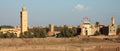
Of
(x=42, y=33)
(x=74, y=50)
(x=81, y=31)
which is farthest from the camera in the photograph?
(x=81, y=31)

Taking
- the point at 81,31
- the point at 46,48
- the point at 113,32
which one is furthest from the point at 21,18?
the point at 46,48

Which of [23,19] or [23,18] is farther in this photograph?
[23,19]

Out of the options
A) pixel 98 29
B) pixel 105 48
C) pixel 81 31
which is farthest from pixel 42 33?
pixel 105 48

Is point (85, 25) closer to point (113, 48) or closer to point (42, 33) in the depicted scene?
point (42, 33)

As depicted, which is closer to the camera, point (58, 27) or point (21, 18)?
point (21, 18)

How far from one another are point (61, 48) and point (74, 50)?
1.40 m

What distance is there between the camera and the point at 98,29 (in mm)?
71938

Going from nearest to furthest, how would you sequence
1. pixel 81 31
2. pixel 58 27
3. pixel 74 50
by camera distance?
pixel 74 50 → pixel 81 31 → pixel 58 27

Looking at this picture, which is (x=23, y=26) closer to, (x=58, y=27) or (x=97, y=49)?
(x=58, y=27)

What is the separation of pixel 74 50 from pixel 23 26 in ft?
147

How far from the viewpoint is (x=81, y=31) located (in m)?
68.7

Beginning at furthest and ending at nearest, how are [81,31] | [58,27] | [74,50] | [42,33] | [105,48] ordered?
[58,27] < [81,31] < [42,33] < [105,48] < [74,50]

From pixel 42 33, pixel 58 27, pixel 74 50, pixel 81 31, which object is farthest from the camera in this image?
pixel 58 27

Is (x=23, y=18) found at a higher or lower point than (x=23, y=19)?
higher
